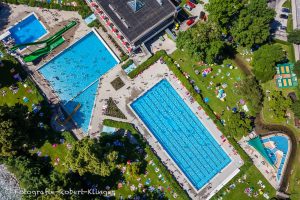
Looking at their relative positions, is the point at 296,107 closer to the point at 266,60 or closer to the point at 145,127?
the point at 266,60

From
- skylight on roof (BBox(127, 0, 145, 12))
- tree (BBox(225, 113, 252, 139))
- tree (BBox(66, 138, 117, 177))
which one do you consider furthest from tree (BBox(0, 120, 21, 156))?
tree (BBox(225, 113, 252, 139))

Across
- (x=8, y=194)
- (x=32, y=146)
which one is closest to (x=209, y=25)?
(x=32, y=146)

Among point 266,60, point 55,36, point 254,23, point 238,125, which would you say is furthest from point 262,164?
point 55,36

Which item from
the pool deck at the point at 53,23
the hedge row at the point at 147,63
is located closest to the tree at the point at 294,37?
the hedge row at the point at 147,63

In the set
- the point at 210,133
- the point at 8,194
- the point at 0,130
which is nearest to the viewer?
the point at 0,130

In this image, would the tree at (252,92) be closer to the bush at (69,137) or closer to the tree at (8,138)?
the bush at (69,137)

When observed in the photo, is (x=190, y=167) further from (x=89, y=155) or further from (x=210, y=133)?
(x=89, y=155)

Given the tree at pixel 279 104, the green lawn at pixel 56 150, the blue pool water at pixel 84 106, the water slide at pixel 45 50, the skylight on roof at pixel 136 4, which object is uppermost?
the water slide at pixel 45 50
